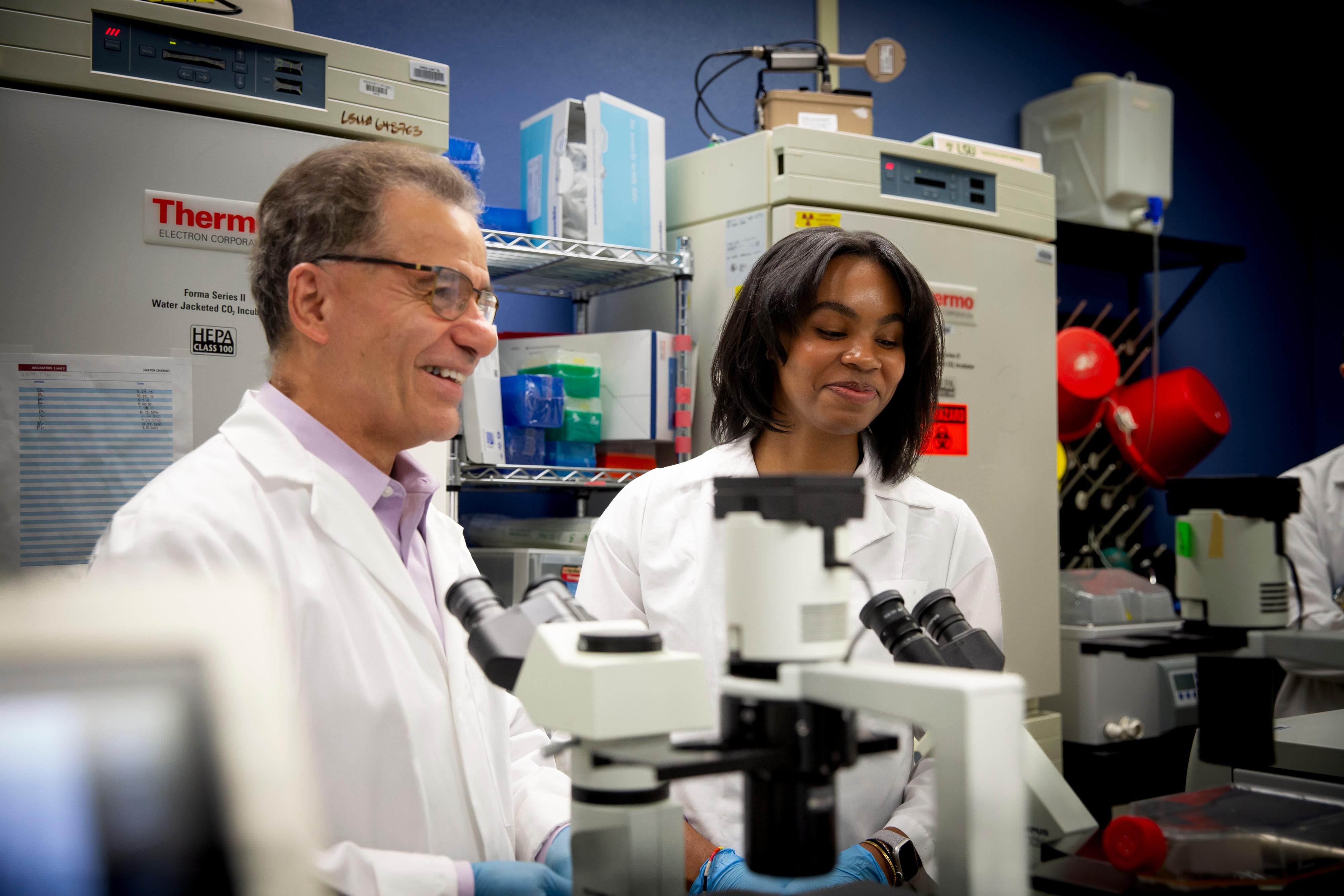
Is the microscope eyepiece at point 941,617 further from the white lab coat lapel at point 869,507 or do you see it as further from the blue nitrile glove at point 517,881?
the white lab coat lapel at point 869,507

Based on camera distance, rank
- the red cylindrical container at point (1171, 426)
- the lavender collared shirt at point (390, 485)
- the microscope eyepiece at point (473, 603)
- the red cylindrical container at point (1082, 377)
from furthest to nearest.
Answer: the red cylindrical container at point (1171, 426), the red cylindrical container at point (1082, 377), the lavender collared shirt at point (390, 485), the microscope eyepiece at point (473, 603)

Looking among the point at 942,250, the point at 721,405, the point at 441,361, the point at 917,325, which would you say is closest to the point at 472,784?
the point at 441,361

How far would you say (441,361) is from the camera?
3.82ft

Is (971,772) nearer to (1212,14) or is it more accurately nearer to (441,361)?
(441,361)

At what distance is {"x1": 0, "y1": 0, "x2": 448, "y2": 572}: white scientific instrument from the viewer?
1.38m

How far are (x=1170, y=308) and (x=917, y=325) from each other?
2.61 meters

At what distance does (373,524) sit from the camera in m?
1.08

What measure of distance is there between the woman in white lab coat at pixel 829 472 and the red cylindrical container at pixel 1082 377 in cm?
162

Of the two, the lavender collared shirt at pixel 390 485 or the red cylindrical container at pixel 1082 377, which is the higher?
the red cylindrical container at pixel 1082 377

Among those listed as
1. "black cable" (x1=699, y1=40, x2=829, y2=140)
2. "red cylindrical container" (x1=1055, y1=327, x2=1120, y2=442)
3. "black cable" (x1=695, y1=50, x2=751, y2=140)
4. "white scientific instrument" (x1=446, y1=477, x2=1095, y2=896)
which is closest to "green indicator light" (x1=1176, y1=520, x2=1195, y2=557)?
"white scientific instrument" (x1=446, y1=477, x2=1095, y2=896)

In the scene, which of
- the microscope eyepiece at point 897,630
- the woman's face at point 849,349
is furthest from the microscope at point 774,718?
the woman's face at point 849,349

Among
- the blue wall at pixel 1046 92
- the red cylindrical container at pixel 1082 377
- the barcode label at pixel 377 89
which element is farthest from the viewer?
the red cylindrical container at pixel 1082 377

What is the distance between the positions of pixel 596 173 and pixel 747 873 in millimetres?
1451

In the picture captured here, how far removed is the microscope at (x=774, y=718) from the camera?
56cm
